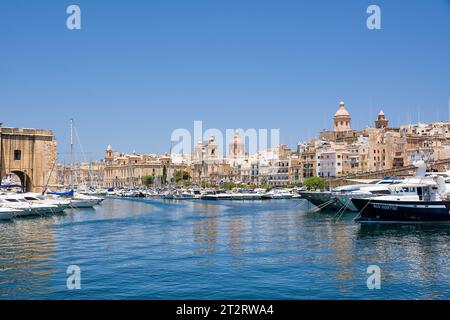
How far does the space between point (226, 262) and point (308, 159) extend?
8055cm

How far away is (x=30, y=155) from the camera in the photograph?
49.2m

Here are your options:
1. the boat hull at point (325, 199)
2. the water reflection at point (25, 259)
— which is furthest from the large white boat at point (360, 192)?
the water reflection at point (25, 259)

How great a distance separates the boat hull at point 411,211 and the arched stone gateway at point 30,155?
32346mm

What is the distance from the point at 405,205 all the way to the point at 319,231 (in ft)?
17.3

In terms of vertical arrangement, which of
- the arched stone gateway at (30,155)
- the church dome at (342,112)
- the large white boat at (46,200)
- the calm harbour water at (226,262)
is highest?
the church dome at (342,112)

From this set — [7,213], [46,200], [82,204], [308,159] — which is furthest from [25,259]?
[308,159]

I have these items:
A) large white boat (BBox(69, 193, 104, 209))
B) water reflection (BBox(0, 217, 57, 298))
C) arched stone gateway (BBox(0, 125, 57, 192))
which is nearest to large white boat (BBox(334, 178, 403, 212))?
water reflection (BBox(0, 217, 57, 298))

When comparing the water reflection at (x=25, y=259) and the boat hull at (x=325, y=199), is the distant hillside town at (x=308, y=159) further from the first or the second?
the water reflection at (x=25, y=259)

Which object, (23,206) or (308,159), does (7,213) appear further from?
(308,159)

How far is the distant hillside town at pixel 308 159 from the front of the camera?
9069 centimetres

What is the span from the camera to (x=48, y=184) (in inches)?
1989
